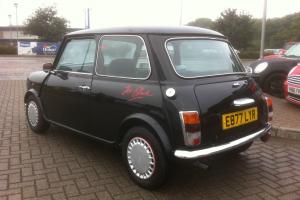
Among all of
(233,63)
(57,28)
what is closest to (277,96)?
(233,63)

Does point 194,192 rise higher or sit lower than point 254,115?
lower

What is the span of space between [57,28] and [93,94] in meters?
40.1

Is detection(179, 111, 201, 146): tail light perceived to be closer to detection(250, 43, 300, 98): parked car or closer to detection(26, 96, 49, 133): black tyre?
detection(26, 96, 49, 133): black tyre

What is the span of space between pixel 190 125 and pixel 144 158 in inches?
28.0

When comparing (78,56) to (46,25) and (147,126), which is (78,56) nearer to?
(147,126)

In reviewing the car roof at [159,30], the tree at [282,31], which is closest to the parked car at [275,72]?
the car roof at [159,30]

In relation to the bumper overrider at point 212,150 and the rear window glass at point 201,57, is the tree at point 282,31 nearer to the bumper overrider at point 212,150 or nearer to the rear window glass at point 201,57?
the rear window glass at point 201,57

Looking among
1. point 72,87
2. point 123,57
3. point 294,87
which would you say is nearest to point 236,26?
point 294,87

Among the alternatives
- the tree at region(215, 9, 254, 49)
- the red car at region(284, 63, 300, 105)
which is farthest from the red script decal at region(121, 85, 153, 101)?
the tree at region(215, 9, 254, 49)

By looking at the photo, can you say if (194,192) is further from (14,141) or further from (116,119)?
(14,141)

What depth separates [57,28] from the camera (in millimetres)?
42469

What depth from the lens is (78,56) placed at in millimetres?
5098

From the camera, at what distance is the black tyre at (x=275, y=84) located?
30.7 ft

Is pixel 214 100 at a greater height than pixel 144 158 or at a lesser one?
greater
